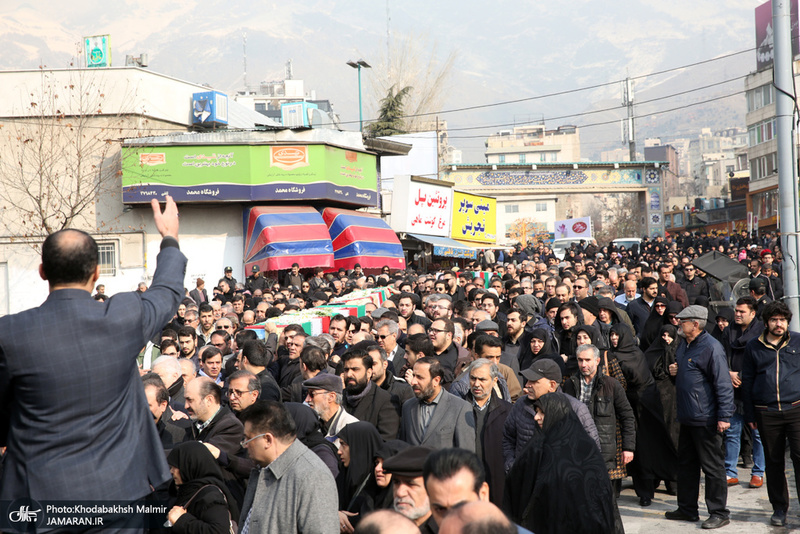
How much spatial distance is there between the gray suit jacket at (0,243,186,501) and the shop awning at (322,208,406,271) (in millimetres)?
23270

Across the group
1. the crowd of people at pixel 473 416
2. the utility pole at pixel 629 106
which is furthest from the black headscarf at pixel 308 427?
the utility pole at pixel 629 106

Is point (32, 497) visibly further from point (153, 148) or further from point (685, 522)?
point (153, 148)

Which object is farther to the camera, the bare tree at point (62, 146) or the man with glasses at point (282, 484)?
the bare tree at point (62, 146)

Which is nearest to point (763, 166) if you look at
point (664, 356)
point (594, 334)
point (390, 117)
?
point (390, 117)

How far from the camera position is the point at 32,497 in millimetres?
2691

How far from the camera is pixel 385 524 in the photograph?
247cm

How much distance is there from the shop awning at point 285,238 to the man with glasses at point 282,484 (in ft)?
69.6

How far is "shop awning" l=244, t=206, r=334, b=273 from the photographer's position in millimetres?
25047

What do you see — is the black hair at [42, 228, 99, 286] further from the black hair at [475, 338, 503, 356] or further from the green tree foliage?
the green tree foliage

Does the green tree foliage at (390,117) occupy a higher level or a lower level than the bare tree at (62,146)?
higher

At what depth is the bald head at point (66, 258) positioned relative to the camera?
2818 millimetres

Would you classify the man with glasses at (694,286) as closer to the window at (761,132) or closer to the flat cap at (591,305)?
the flat cap at (591,305)

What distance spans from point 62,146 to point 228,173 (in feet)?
17.8

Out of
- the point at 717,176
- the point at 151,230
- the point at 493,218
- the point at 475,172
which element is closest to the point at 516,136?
the point at 717,176
